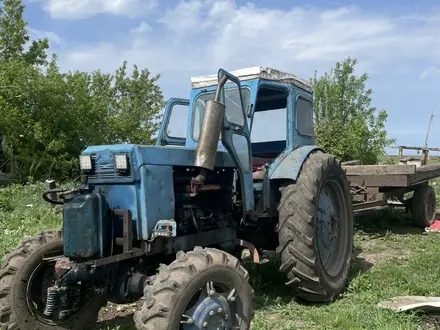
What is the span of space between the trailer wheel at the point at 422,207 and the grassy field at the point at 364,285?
0.32 m

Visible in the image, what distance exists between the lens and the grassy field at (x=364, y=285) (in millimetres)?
4609

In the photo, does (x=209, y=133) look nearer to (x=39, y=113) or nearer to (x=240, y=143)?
(x=240, y=143)

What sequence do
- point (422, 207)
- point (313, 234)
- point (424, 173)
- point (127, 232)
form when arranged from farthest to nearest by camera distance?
1. point (422, 207)
2. point (424, 173)
3. point (313, 234)
4. point (127, 232)

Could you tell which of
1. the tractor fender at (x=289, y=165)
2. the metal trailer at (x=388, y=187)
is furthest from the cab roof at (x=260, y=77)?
the metal trailer at (x=388, y=187)

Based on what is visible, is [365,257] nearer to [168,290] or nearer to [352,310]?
[352,310]

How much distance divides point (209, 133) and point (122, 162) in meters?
0.76

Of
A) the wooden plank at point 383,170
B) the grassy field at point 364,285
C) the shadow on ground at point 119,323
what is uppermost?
the wooden plank at point 383,170

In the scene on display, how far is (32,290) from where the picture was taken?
4.32 meters

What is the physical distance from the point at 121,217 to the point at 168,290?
0.88m

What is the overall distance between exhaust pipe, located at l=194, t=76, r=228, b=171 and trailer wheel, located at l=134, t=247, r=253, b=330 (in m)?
0.77

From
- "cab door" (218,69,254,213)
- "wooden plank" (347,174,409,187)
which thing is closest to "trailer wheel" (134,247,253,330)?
"cab door" (218,69,254,213)

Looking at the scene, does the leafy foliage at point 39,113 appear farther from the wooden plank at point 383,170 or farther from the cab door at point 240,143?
the cab door at point 240,143

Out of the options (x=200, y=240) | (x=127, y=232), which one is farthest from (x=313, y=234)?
(x=127, y=232)

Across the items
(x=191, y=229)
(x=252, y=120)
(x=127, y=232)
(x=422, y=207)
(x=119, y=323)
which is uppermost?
(x=252, y=120)
